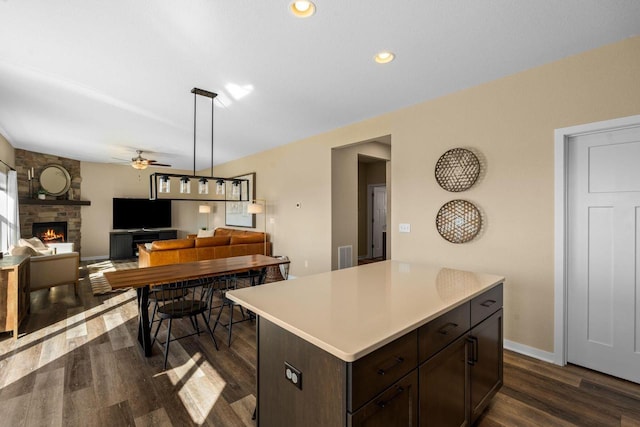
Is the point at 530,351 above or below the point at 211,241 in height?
below

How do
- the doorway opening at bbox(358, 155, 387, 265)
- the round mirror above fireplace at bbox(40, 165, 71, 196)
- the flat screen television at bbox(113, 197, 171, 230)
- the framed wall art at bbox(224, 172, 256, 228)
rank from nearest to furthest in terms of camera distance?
the framed wall art at bbox(224, 172, 256, 228) < the round mirror above fireplace at bbox(40, 165, 71, 196) < the doorway opening at bbox(358, 155, 387, 265) < the flat screen television at bbox(113, 197, 171, 230)

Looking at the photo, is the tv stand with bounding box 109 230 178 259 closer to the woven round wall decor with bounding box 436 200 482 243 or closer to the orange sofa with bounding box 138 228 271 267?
the orange sofa with bounding box 138 228 271 267

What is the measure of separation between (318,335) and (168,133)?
4.87 metres

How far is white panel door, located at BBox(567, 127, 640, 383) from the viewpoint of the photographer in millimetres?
2293

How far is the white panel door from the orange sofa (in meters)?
4.80

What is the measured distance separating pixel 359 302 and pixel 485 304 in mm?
888

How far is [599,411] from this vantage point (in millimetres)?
1975

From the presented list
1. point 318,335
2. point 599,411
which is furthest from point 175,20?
point 599,411

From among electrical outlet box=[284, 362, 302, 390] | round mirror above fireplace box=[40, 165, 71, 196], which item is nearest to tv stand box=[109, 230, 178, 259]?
round mirror above fireplace box=[40, 165, 71, 196]

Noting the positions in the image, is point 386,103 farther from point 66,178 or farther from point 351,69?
point 66,178

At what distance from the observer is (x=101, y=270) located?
→ 6539mm

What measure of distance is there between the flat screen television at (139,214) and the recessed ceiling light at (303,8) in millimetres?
8347

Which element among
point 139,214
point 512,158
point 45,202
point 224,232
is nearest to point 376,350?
point 512,158

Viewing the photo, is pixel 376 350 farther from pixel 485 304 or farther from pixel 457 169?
pixel 457 169
